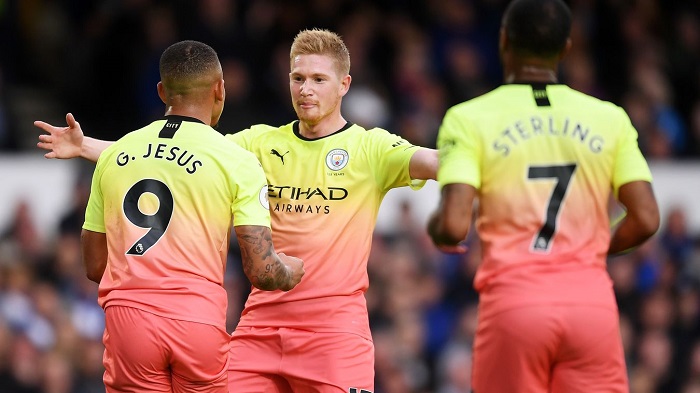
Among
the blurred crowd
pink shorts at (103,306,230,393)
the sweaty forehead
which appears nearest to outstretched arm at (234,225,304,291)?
pink shorts at (103,306,230,393)

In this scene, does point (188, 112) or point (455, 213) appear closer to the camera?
point (455, 213)

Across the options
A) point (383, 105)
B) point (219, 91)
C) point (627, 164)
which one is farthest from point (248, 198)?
point (383, 105)

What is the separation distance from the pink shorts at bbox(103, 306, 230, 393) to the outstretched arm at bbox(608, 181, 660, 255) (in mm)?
2235

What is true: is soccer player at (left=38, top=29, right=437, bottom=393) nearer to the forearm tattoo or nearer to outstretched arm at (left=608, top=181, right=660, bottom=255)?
the forearm tattoo

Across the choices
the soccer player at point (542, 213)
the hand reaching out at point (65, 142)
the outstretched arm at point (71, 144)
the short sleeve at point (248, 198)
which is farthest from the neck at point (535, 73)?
the hand reaching out at point (65, 142)

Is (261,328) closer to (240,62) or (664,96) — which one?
(240,62)

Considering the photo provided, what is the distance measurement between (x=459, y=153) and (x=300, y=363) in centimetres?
189

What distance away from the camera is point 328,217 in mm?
7195

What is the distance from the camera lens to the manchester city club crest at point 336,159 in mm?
7297

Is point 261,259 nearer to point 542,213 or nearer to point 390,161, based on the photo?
point 390,161

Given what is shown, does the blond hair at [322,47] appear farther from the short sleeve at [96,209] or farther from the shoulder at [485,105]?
the shoulder at [485,105]

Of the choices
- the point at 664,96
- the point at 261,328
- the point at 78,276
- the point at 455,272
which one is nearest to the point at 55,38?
the point at 78,276

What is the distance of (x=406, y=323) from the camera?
1316 cm

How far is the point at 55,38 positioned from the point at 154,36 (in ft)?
10.9
